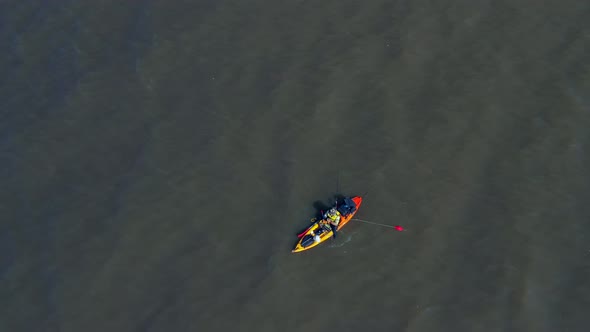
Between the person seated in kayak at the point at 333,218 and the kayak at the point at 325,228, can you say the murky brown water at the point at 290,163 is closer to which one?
the kayak at the point at 325,228

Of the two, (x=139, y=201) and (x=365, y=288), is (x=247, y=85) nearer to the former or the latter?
(x=139, y=201)

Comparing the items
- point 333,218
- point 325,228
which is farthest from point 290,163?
point 325,228

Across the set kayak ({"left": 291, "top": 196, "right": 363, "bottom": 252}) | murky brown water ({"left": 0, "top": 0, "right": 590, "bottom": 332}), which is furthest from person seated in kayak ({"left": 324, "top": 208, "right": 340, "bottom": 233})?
murky brown water ({"left": 0, "top": 0, "right": 590, "bottom": 332})

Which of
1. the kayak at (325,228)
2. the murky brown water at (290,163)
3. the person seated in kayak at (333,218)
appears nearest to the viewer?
the murky brown water at (290,163)

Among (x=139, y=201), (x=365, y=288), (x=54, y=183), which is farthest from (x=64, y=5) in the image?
(x=365, y=288)

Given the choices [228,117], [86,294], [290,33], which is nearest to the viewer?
[86,294]

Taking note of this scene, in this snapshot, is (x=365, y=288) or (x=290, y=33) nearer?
(x=365, y=288)

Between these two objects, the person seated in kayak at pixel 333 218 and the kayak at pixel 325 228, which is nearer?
the kayak at pixel 325 228

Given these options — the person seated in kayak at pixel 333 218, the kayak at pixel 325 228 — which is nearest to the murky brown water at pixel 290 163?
the kayak at pixel 325 228

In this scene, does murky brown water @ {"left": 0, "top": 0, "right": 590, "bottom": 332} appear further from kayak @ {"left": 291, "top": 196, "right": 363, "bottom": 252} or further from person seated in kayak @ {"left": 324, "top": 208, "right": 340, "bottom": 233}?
person seated in kayak @ {"left": 324, "top": 208, "right": 340, "bottom": 233}
